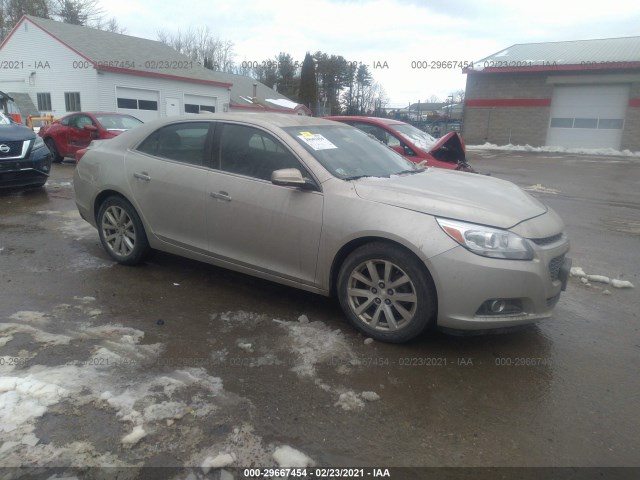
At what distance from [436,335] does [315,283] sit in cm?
99

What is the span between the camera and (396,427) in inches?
103

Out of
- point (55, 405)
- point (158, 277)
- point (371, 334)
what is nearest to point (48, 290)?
point (158, 277)

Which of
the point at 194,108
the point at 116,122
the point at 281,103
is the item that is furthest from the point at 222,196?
the point at 281,103

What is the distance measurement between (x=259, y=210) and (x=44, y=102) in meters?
28.2

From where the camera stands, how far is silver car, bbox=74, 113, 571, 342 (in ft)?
10.4

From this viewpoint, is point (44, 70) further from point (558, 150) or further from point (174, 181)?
point (558, 150)

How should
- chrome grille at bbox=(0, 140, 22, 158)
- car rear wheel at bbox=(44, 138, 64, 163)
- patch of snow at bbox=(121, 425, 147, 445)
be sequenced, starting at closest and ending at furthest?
1. patch of snow at bbox=(121, 425, 147, 445)
2. chrome grille at bbox=(0, 140, 22, 158)
3. car rear wheel at bbox=(44, 138, 64, 163)

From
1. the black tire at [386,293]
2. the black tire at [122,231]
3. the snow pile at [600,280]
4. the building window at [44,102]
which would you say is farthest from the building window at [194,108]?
the black tire at [386,293]

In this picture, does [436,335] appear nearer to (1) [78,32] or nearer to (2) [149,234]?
(2) [149,234]

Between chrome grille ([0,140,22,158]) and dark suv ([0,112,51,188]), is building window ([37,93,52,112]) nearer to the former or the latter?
dark suv ([0,112,51,188])

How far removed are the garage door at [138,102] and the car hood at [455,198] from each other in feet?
80.7

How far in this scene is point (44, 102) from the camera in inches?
1056

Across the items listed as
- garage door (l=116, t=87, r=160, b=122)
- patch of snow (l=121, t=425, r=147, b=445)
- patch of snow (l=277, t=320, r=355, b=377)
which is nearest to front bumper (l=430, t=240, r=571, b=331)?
patch of snow (l=277, t=320, r=355, b=377)

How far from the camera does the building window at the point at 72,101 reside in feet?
82.6
